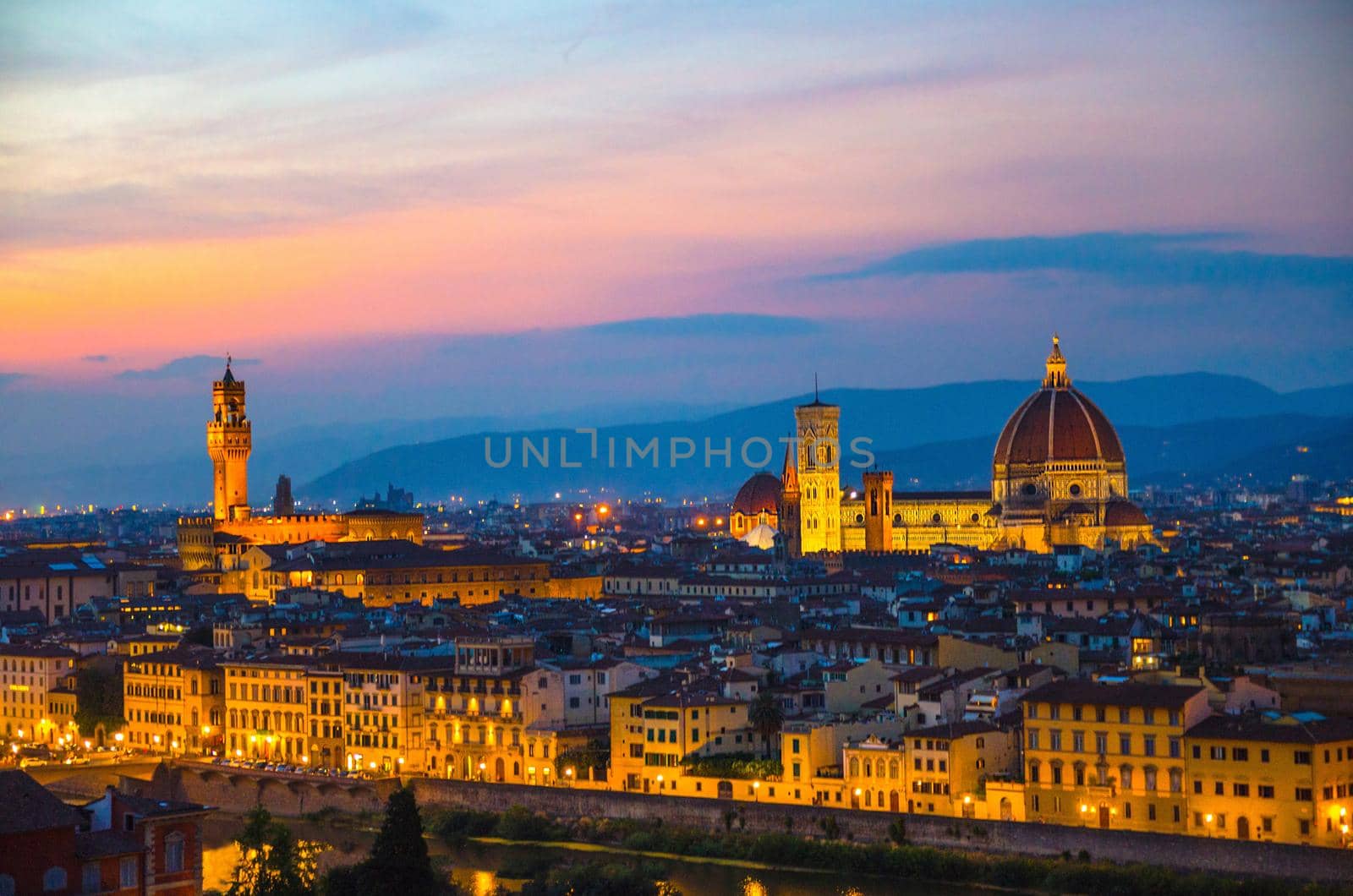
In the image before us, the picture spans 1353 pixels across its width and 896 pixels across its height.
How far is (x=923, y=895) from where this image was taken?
40125mm

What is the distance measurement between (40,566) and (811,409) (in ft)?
136

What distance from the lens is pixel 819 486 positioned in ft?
396

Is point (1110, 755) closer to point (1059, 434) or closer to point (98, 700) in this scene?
point (98, 700)

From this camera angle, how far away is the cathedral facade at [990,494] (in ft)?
391

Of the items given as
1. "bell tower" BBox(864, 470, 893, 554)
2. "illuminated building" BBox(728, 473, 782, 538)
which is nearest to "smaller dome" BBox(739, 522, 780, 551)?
"bell tower" BBox(864, 470, 893, 554)

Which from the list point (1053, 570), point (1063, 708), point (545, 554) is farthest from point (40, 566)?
point (1063, 708)

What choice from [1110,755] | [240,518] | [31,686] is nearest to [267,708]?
[31,686]

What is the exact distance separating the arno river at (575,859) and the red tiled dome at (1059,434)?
252 ft

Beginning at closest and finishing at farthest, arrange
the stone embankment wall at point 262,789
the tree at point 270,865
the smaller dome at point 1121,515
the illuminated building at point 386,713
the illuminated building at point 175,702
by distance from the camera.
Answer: the tree at point 270,865 → the stone embankment wall at point 262,789 → the illuminated building at point 386,713 → the illuminated building at point 175,702 → the smaller dome at point 1121,515

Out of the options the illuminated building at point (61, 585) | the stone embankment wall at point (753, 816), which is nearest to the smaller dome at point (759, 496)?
the illuminated building at point (61, 585)

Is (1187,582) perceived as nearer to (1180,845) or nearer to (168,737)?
(168,737)

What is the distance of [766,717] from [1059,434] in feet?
253

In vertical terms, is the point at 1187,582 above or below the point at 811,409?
below

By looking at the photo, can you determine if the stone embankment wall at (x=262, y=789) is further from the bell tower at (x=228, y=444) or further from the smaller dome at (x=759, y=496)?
the smaller dome at (x=759, y=496)
